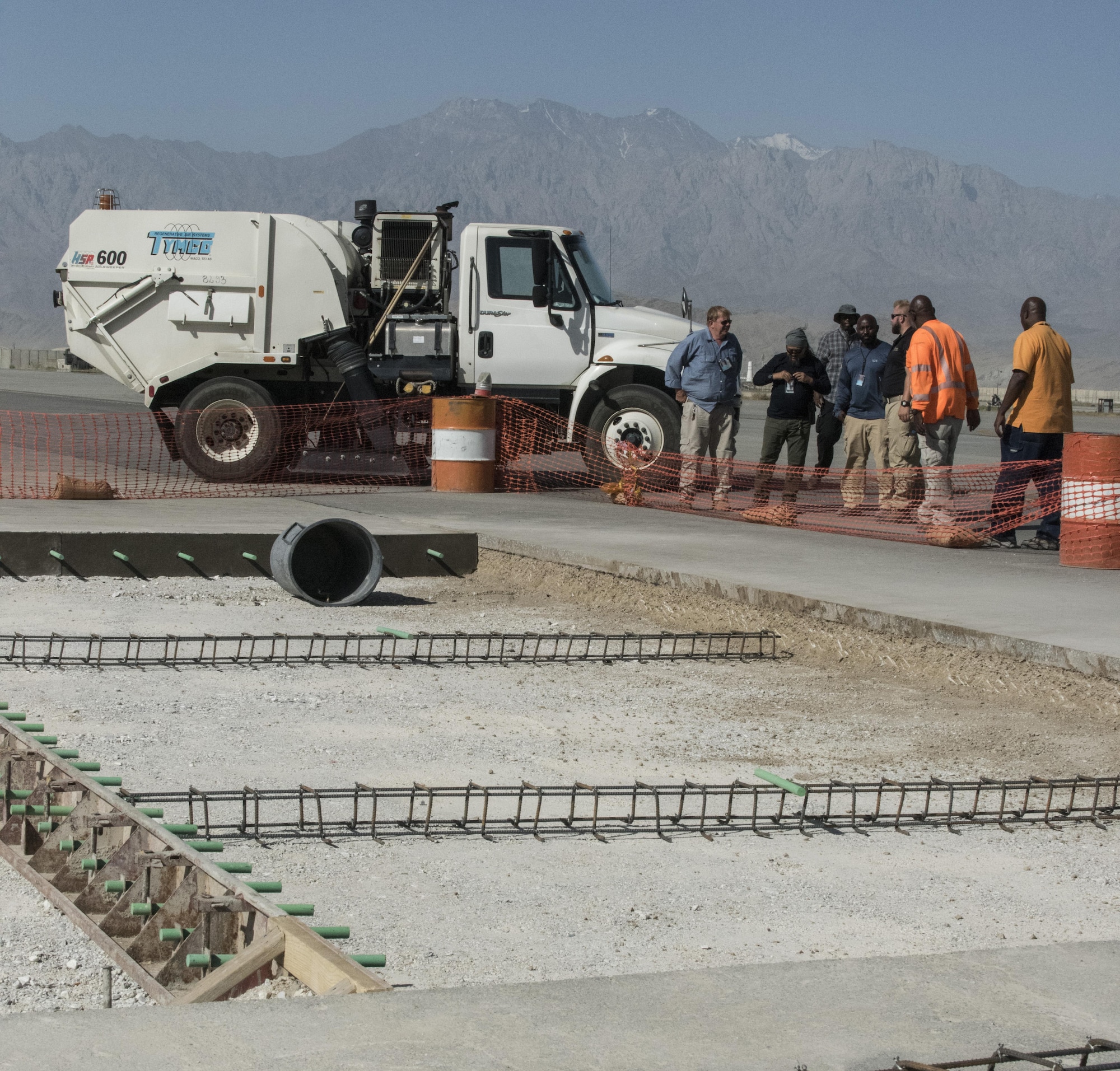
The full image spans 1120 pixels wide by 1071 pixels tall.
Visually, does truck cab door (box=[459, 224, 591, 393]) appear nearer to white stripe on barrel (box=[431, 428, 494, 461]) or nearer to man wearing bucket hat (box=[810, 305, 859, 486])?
white stripe on barrel (box=[431, 428, 494, 461])

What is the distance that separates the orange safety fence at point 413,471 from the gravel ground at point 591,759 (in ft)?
12.7

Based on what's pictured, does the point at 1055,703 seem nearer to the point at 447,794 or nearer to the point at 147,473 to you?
the point at 447,794

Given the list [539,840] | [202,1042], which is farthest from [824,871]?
[202,1042]

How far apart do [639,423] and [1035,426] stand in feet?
17.7

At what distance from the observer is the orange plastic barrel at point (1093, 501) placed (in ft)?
34.2

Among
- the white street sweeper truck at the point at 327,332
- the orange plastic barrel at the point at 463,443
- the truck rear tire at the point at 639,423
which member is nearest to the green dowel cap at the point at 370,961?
the orange plastic barrel at the point at 463,443

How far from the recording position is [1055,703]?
7309 millimetres

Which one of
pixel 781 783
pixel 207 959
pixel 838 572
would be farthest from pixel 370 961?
pixel 838 572

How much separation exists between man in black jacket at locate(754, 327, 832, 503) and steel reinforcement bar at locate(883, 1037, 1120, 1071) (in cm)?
1116

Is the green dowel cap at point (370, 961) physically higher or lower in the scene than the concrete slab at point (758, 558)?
lower

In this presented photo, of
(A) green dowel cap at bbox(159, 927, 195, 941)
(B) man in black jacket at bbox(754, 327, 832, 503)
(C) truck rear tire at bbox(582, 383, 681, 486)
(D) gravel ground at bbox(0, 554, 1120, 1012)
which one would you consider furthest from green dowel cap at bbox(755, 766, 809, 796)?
(C) truck rear tire at bbox(582, 383, 681, 486)

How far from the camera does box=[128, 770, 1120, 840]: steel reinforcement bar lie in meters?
5.10

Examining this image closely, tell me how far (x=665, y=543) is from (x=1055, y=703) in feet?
15.1

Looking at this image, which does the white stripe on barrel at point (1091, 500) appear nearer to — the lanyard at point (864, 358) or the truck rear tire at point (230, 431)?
the lanyard at point (864, 358)
